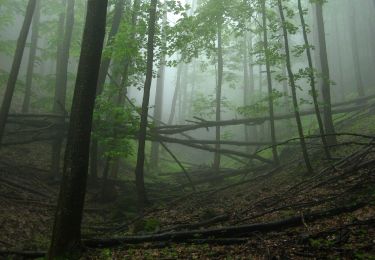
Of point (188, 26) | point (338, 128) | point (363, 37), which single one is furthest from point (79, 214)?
point (363, 37)

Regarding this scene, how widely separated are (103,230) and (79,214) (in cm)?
363

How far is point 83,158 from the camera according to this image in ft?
23.5

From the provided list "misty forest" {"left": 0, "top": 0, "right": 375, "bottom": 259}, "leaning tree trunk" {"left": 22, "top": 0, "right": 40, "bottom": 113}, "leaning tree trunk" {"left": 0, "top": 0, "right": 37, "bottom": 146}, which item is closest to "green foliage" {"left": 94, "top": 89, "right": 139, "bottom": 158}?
"misty forest" {"left": 0, "top": 0, "right": 375, "bottom": 259}

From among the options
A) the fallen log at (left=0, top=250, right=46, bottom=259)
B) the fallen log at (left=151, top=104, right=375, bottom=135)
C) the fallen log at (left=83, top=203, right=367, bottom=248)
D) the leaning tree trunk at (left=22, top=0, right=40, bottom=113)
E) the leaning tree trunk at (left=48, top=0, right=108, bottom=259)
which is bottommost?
the fallen log at (left=0, top=250, right=46, bottom=259)

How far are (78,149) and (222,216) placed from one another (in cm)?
421

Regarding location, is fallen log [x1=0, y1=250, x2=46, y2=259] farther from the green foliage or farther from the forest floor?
the green foliage

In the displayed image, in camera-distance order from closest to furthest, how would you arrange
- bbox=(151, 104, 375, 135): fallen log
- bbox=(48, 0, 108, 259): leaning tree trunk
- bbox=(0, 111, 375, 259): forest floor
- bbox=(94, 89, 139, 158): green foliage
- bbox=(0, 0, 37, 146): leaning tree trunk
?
bbox=(0, 111, 375, 259): forest floor → bbox=(48, 0, 108, 259): leaning tree trunk → bbox=(94, 89, 139, 158): green foliage → bbox=(0, 0, 37, 146): leaning tree trunk → bbox=(151, 104, 375, 135): fallen log

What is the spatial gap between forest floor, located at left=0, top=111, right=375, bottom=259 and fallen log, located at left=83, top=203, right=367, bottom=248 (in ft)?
0.07

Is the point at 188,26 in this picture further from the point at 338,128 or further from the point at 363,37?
the point at 363,37

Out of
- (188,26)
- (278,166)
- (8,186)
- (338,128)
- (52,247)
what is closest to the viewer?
(52,247)

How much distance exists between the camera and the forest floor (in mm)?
6598

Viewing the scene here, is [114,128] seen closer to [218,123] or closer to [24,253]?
[24,253]

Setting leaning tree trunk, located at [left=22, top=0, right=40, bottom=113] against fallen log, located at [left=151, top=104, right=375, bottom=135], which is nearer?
fallen log, located at [left=151, top=104, right=375, bottom=135]

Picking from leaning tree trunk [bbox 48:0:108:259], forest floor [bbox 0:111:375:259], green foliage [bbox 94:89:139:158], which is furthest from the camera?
green foliage [bbox 94:89:139:158]
